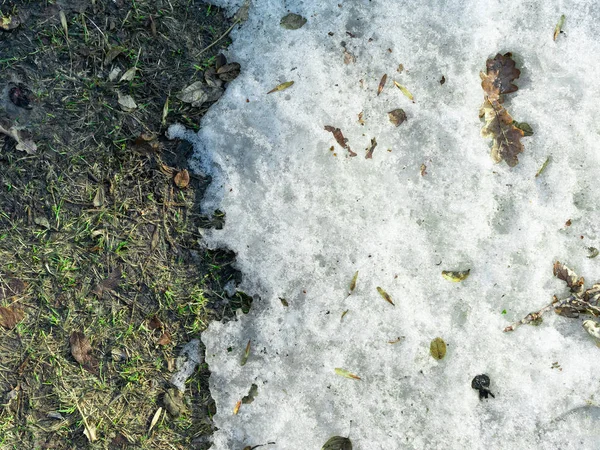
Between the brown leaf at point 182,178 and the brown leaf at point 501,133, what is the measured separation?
1.55 m

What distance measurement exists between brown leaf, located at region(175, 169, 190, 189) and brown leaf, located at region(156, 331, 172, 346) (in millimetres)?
785

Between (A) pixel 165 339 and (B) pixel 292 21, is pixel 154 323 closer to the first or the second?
(A) pixel 165 339

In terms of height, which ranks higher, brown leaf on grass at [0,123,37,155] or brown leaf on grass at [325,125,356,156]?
brown leaf on grass at [325,125,356,156]

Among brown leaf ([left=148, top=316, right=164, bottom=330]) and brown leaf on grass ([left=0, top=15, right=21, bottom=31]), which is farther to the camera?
brown leaf ([left=148, top=316, right=164, bottom=330])

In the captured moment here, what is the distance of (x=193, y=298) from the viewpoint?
2676mm

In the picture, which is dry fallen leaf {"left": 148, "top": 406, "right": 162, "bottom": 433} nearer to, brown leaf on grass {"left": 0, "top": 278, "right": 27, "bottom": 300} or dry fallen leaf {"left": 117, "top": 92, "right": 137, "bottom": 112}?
brown leaf on grass {"left": 0, "top": 278, "right": 27, "bottom": 300}

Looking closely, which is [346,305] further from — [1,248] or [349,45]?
[1,248]

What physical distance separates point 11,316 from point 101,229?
25.8 inches

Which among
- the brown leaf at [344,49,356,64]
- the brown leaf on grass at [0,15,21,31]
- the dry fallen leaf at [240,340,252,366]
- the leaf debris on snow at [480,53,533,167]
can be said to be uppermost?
the leaf debris on snow at [480,53,533,167]

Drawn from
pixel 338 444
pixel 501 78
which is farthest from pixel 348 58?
pixel 338 444

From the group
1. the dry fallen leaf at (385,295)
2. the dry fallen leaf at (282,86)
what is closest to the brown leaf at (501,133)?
the dry fallen leaf at (385,295)

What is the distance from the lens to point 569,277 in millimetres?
2580

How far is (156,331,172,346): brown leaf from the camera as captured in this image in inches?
105

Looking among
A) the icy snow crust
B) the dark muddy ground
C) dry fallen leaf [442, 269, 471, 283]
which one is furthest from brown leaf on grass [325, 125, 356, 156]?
dry fallen leaf [442, 269, 471, 283]
